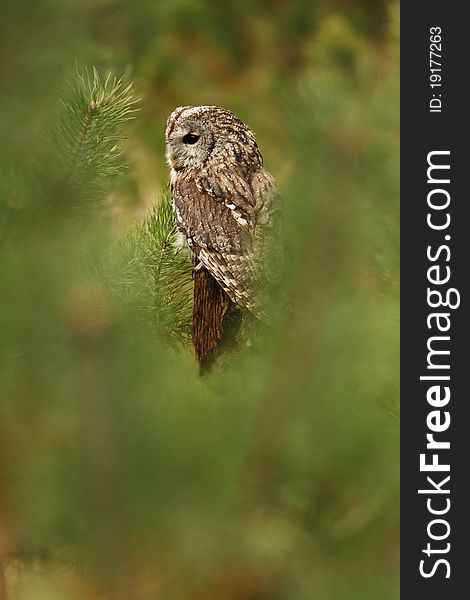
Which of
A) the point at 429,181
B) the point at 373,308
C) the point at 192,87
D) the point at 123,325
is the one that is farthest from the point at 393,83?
the point at 192,87

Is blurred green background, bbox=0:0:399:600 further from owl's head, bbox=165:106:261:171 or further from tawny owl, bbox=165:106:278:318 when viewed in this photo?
owl's head, bbox=165:106:261:171

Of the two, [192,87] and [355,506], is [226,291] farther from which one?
[192,87]

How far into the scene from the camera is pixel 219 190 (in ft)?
4.88

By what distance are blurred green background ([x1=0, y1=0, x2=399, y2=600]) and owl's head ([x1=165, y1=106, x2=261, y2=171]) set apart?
889 mm

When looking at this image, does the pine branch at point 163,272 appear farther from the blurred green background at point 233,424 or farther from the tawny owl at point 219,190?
the blurred green background at point 233,424

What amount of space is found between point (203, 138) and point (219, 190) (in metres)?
0.11

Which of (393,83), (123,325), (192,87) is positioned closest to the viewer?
(123,325)

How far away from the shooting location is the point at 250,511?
57 centimetres

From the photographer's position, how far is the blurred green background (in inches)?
20.2

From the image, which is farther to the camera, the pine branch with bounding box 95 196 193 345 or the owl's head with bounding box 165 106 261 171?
the owl's head with bounding box 165 106 261 171

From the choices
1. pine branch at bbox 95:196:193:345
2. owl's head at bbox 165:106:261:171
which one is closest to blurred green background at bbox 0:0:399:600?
pine branch at bbox 95:196:193:345

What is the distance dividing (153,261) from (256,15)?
229cm

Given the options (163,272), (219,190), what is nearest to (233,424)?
(163,272)

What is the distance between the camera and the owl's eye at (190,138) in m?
1.55
